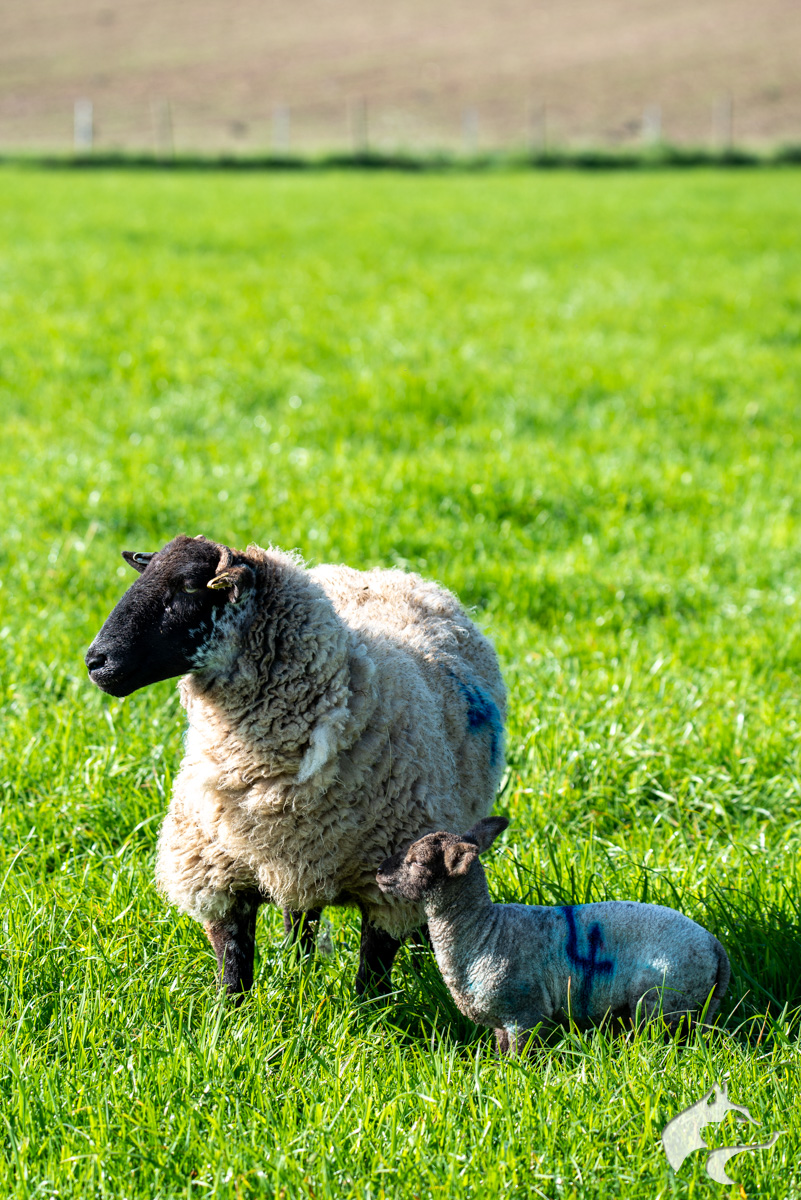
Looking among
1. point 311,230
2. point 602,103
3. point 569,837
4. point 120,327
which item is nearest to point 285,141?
point 602,103

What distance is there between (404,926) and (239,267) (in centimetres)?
1177

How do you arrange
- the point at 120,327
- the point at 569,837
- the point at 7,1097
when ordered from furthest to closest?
the point at 120,327 < the point at 569,837 < the point at 7,1097

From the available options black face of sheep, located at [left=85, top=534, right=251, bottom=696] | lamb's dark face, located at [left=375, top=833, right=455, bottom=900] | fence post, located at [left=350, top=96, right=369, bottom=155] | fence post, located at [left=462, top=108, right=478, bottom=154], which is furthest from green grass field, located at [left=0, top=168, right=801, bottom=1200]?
fence post, located at [left=462, top=108, right=478, bottom=154]

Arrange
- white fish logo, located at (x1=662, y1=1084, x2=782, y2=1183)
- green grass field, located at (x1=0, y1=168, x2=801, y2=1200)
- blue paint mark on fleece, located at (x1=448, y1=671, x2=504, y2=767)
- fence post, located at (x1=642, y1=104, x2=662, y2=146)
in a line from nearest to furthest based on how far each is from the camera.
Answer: white fish logo, located at (x1=662, y1=1084, x2=782, y2=1183), green grass field, located at (x1=0, y1=168, x2=801, y2=1200), blue paint mark on fleece, located at (x1=448, y1=671, x2=504, y2=767), fence post, located at (x1=642, y1=104, x2=662, y2=146)

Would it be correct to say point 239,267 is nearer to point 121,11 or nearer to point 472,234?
point 472,234

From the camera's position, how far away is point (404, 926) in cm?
278

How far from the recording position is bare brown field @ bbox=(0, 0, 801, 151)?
46469mm

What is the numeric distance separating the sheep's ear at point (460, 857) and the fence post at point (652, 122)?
4427 centimetres

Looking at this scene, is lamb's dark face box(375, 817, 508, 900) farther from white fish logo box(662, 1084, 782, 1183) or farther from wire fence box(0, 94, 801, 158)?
wire fence box(0, 94, 801, 158)

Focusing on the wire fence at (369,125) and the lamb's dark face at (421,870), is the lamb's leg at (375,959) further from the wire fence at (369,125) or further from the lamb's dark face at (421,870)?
the wire fence at (369,125)

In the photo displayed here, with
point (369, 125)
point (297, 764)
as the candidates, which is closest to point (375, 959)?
point (297, 764)

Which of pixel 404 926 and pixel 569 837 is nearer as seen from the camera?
pixel 404 926

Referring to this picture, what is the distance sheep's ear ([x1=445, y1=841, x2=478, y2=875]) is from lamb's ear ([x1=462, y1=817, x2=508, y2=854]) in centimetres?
5

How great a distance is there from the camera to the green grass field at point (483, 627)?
237 cm
